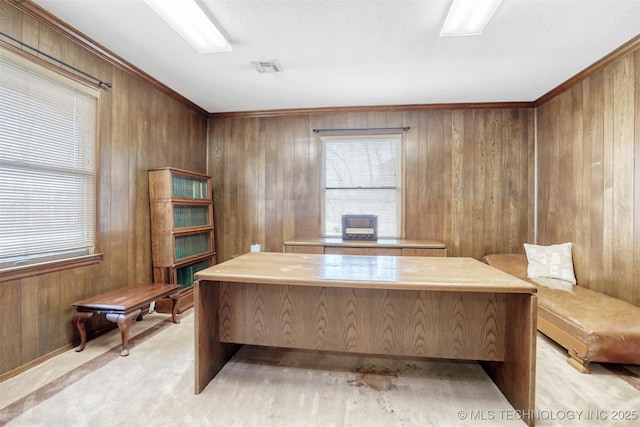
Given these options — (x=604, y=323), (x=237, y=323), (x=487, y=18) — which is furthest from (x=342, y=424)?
(x=487, y=18)

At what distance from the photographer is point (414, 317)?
1.82m

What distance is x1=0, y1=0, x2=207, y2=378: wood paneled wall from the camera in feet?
6.32

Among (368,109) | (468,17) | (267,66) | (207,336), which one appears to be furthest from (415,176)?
(207,336)

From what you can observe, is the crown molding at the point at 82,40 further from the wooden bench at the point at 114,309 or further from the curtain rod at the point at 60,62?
the wooden bench at the point at 114,309

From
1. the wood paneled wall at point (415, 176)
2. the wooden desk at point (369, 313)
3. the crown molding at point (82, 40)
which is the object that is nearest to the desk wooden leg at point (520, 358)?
the wooden desk at point (369, 313)

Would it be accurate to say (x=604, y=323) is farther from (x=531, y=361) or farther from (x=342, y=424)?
(x=342, y=424)

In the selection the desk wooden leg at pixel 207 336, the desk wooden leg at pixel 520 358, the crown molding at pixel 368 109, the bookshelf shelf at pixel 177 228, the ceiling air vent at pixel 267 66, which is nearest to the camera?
the desk wooden leg at pixel 520 358

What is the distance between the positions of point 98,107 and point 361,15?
92.2 inches

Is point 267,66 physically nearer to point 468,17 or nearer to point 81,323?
point 468,17

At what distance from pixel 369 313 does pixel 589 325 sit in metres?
1.55

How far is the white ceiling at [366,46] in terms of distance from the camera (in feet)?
6.44

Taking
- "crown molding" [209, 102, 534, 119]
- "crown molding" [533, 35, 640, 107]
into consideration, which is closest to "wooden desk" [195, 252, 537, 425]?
"crown molding" [533, 35, 640, 107]

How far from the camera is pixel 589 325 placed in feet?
6.44

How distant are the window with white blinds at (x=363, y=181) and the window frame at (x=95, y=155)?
257 cm
